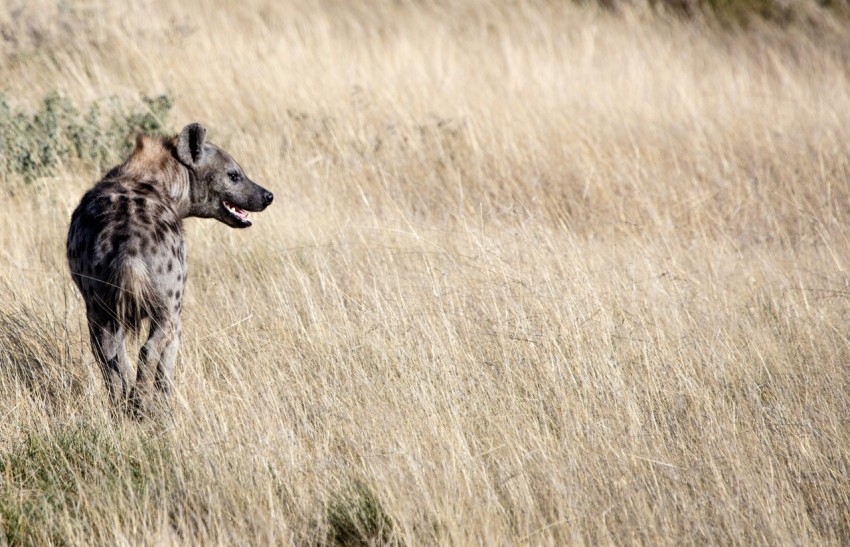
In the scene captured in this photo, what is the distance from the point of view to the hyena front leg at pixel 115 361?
4832mm

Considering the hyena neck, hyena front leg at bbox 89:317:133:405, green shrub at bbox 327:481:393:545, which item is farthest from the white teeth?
green shrub at bbox 327:481:393:545

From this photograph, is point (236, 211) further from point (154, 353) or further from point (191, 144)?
point (154, 353)

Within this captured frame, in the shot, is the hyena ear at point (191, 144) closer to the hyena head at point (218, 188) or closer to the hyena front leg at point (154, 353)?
the hyena head at point (218, 188)

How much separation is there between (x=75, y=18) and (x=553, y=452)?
339 inches

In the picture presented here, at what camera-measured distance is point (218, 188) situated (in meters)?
6.04

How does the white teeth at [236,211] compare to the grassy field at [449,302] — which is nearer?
the grassy field at [449,302]

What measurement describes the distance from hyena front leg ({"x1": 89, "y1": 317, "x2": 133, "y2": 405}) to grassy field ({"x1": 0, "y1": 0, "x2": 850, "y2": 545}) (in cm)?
10

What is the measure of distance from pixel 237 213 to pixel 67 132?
3.42m

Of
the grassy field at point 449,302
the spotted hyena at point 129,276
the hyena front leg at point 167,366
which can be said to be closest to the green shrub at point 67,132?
the grassy field at point 449,302

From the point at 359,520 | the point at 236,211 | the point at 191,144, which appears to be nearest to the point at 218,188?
the point at 236,211

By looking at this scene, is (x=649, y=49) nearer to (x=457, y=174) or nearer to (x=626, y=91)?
(x=626, y=91)

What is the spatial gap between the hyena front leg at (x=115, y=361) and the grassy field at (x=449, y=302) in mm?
Answer: 102

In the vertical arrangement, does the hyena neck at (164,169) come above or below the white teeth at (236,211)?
above

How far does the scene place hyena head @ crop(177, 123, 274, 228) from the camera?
19.5 feet
